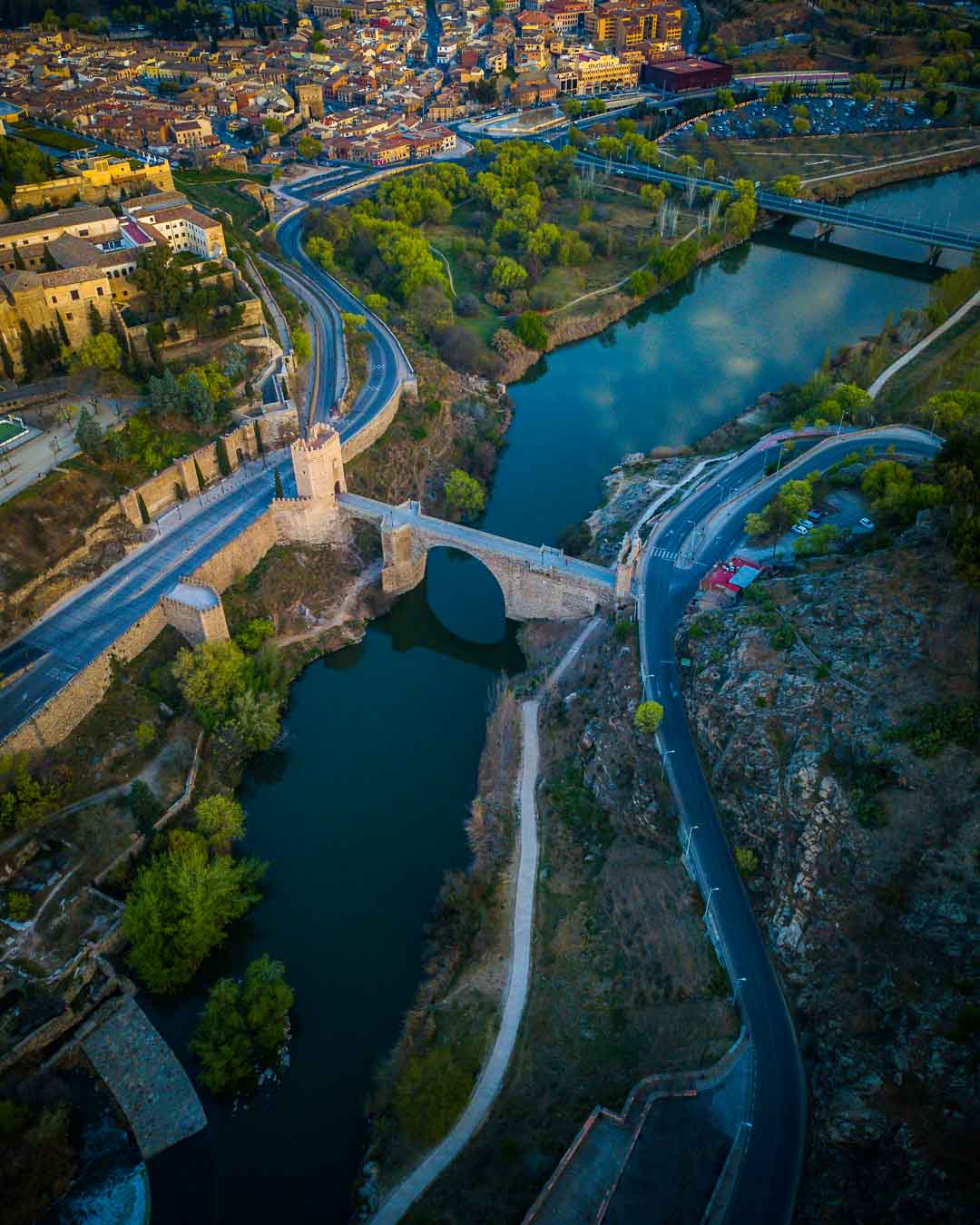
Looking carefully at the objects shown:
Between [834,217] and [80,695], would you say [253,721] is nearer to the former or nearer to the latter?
[80,695]

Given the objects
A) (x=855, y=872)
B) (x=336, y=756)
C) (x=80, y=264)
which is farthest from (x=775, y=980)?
(x=80, y=264)

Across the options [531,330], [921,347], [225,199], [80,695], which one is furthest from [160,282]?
[921,347]

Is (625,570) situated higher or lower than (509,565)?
higher

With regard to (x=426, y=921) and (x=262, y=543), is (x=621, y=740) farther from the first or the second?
(x=262, y=543)

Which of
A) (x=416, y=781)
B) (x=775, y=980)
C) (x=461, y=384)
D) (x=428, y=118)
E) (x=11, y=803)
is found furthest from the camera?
(x=428, y=118)

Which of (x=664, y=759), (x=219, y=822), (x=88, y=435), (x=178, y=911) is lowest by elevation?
(x=219, y=822)

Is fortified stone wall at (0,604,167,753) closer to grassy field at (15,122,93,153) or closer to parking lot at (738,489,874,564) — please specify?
parking lot at (738,489,874,564)
